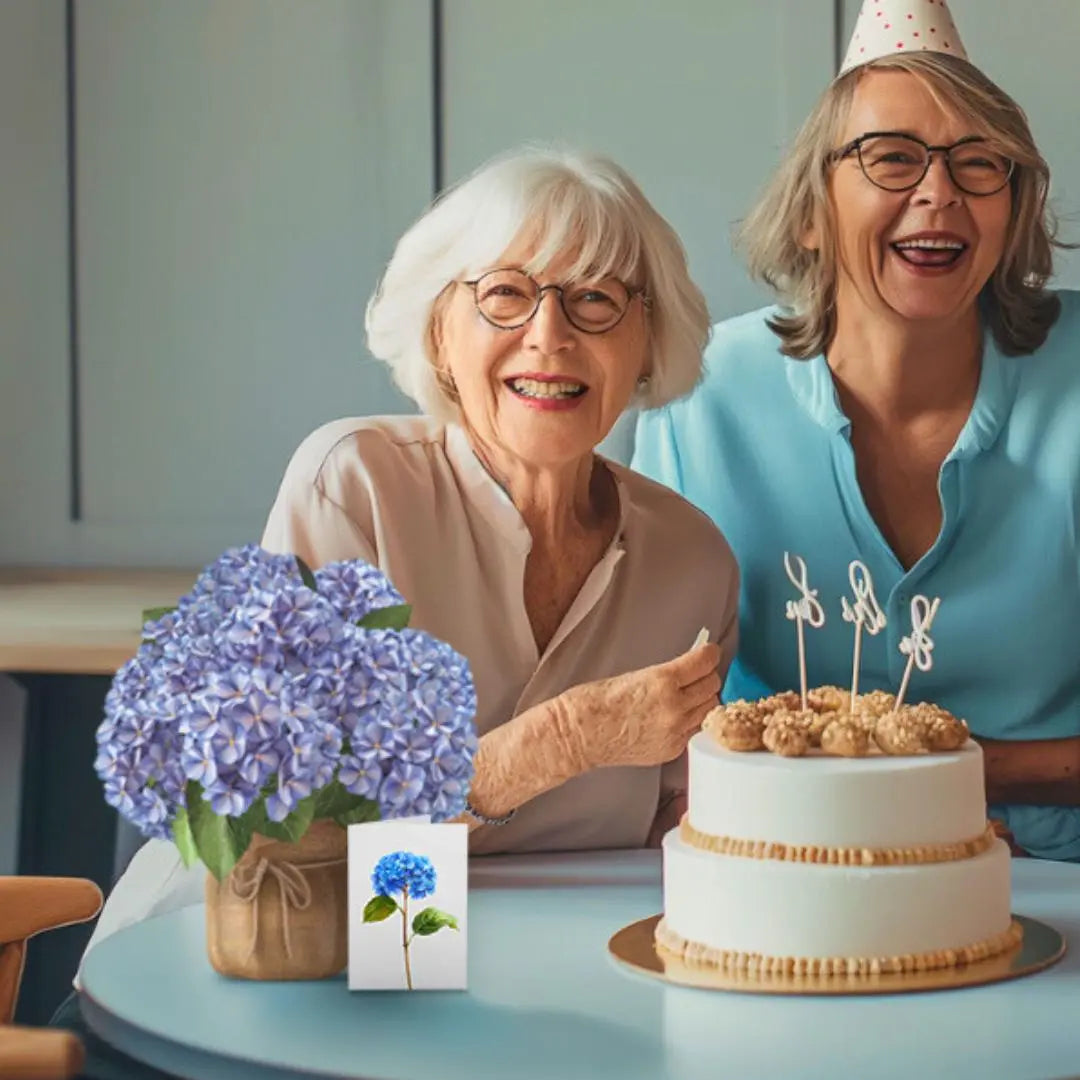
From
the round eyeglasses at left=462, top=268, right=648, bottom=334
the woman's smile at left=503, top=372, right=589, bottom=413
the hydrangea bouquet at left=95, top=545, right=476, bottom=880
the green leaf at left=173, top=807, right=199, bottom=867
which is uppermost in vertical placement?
the round eyeglasses at left=462, top=268, right=648, bottom=334

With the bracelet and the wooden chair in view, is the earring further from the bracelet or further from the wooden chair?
the wooden chair

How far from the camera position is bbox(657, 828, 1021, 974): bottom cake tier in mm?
1443

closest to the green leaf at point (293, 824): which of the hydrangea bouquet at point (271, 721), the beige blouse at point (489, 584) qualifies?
the hydrangea bouquet at point (271, 721)

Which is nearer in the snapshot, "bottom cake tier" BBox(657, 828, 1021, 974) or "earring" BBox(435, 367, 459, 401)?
"bottom cake tier" BBox(657, 828, 1021, 974)

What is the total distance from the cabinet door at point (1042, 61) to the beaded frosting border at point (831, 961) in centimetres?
189

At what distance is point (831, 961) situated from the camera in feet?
4.74

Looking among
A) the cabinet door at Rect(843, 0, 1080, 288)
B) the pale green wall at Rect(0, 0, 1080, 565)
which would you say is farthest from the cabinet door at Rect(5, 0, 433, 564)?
the cabinet door at Rect(843, 0, 1080, 288)

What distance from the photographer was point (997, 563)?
2377mm

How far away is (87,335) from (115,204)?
238 millimetres

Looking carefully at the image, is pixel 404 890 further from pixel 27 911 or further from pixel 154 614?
pixel 27 911

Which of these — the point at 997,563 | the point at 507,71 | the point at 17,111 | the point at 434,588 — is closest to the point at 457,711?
the point at 434,588

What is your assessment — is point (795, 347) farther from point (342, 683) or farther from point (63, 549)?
point (63, 549)

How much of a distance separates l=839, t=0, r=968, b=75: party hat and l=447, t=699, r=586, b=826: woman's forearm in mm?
998

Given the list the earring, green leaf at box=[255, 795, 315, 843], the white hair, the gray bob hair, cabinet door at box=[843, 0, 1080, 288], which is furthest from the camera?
cabinet door at box=[843, 0, 1080, 288]
